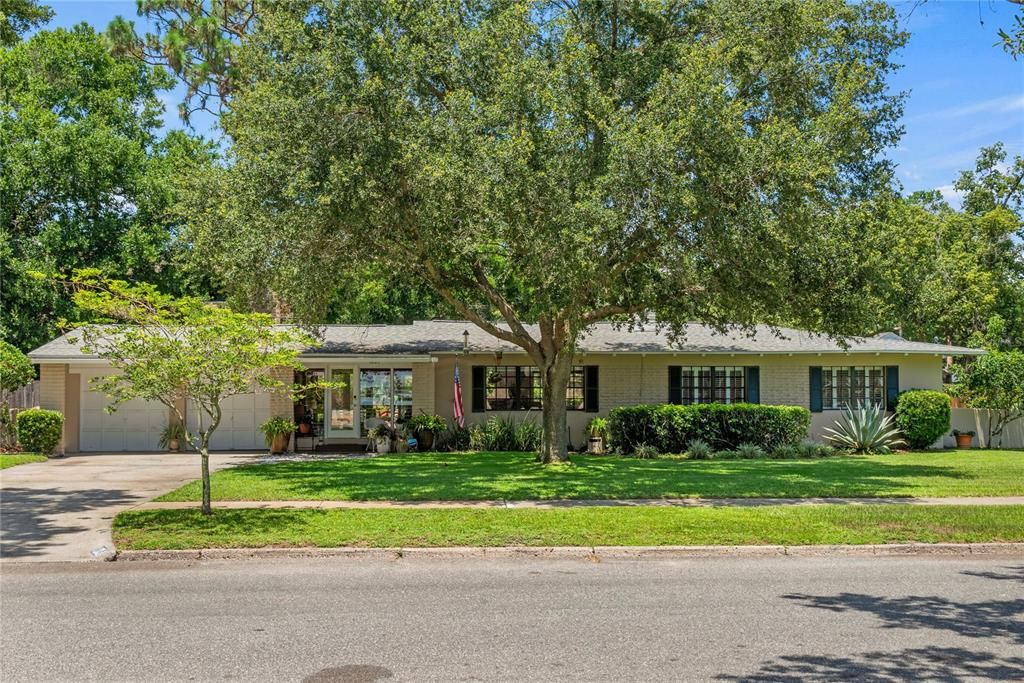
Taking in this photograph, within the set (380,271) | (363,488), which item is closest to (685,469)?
(363,488)

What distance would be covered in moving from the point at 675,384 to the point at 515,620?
692 inches

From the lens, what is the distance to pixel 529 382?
957 inches

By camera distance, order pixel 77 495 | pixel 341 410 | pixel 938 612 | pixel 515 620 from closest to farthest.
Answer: pixel 515 620 → pixel 938 612 → pixel 77 495 → pixel 341 410

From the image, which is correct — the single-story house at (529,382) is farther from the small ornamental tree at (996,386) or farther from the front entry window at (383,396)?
the small ornamental tree at (996,386)

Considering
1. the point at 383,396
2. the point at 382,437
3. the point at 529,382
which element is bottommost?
the point at 382,437

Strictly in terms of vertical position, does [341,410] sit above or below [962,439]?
above

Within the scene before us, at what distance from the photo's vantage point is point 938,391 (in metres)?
24.2

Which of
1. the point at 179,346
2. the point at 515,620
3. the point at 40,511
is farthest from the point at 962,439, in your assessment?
the point at 40,511

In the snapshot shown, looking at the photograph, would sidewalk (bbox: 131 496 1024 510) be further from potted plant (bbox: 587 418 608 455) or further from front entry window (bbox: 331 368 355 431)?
front entry window (bbox: 331 368 355 431)

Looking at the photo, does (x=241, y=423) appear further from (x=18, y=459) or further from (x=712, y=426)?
(x=712, y=426)

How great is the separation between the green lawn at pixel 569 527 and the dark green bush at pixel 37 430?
35.1 feet

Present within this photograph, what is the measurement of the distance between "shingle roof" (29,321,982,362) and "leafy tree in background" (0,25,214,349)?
5493 mm

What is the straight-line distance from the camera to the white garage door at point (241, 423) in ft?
77.6

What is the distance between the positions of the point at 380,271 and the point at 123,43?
63.3 ft
